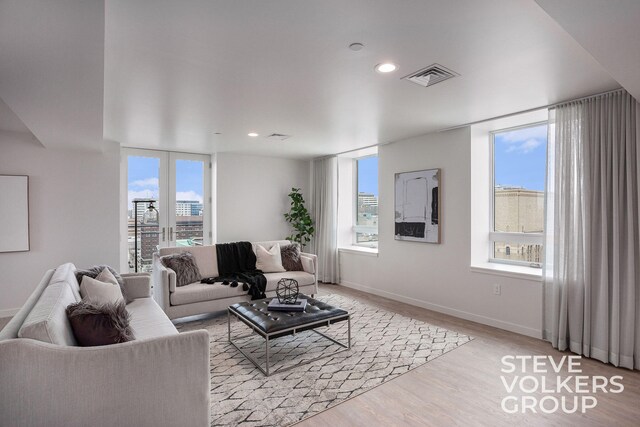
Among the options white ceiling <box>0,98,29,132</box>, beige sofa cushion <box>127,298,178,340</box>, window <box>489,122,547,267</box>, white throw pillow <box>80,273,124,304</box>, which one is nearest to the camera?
beige sofa cushion <box>127,298,178,340</box>

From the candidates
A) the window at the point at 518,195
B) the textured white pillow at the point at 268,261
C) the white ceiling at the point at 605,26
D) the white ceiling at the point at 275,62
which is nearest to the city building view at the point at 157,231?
the textured white pillow at the point at 268,261

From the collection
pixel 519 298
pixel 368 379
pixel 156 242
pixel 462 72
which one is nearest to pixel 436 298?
pixel 519 298

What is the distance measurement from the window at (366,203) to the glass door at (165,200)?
2.75 metres

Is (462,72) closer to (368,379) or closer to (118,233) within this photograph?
(368,379)

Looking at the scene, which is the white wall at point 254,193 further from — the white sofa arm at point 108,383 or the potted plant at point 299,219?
the white sofa arm at point 108,383

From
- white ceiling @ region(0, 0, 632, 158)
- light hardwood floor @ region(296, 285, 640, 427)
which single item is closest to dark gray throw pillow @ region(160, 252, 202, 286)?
white ceiling @ region(0, 0, 632, 158)

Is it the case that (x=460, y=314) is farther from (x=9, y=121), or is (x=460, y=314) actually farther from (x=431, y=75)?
(x=9, y=121)

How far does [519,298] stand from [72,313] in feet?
13.2

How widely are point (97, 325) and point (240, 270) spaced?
315cm

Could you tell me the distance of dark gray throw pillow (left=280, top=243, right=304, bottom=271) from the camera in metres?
5.32

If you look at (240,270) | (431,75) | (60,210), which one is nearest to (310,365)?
(240,270)

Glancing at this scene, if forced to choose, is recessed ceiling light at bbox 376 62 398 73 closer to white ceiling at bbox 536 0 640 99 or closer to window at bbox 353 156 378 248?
white ceiling at bbox 536 0 640 99

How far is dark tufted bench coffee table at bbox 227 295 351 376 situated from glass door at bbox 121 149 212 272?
2.95 m

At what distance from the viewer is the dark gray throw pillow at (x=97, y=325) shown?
74.6 inches
